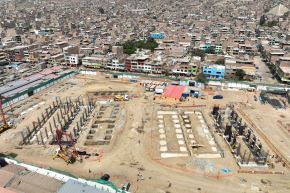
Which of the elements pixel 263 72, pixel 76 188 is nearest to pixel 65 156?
pixel 76 188

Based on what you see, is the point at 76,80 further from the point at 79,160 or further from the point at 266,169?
the point at 266,169

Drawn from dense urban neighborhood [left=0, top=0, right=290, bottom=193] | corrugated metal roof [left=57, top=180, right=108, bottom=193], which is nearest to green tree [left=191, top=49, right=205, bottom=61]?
dense urban neighborhood [left=0, top=0, right=290, bottom=193]

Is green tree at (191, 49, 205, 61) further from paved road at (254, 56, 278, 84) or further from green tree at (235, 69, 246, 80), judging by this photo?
green tree at (235, 69, 246, 80)

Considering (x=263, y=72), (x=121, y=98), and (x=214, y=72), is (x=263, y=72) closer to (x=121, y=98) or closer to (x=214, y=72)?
(x=214, y=72)

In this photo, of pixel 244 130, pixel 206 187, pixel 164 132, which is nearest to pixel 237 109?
pixel 244 130

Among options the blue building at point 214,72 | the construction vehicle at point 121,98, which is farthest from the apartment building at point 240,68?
the construction vehicle at point 121,98

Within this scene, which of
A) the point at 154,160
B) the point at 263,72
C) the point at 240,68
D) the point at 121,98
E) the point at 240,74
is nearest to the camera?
the point at 154,160
